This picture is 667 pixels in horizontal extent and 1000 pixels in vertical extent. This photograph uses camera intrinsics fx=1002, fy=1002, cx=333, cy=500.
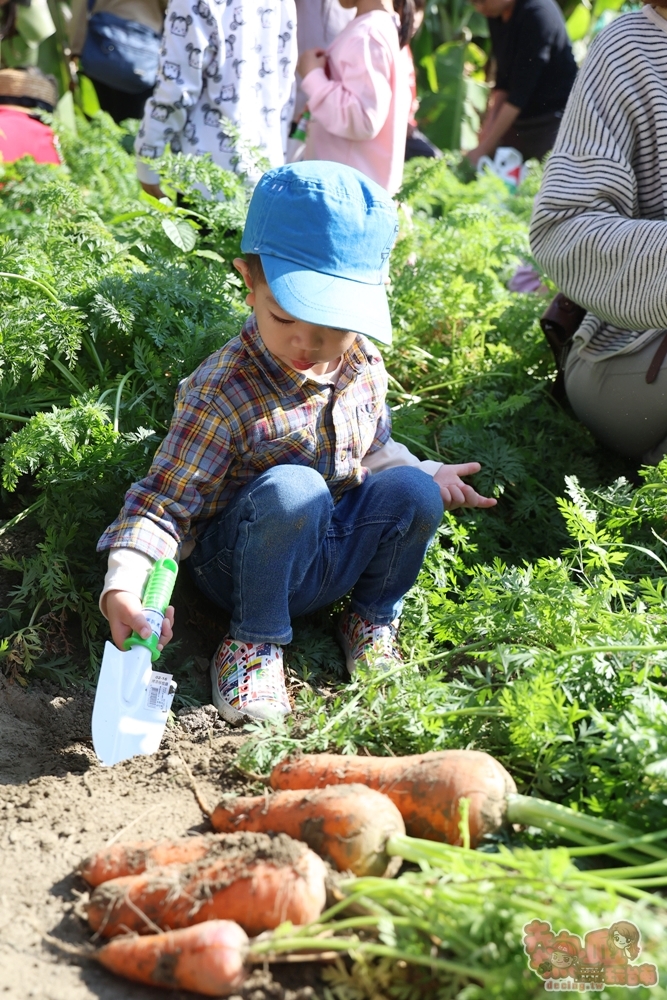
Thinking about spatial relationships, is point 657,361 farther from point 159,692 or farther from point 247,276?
point 159,692

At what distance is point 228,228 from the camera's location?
343cm

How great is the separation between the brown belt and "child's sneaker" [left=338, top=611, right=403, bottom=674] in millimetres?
1176

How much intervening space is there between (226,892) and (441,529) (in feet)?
4.69

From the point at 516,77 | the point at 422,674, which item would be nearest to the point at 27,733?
the point at 422,674

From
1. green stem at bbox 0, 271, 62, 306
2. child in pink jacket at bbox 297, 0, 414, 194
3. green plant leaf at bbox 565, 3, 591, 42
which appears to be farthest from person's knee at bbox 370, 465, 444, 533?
green plant leaf at bbox 565, 3, 591, 42

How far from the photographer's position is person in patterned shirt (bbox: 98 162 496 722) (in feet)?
7.48

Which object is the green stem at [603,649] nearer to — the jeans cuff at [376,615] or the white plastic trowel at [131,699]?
the jeans cuff at [376,615]

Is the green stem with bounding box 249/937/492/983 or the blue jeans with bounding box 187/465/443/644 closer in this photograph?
the green stem with bounding box 249/937/492/983

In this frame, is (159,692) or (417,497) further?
(417,497)

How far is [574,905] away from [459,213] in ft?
11.2

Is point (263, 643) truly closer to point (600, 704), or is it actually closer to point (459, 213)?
point (600, 704)

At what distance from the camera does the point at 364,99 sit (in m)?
4.10

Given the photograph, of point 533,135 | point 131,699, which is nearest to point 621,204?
point 131,699

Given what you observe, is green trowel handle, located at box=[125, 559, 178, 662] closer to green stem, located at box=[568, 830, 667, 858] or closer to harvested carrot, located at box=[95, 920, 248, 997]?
harvested carrot, located at box=[95, 920, 248, 997]
